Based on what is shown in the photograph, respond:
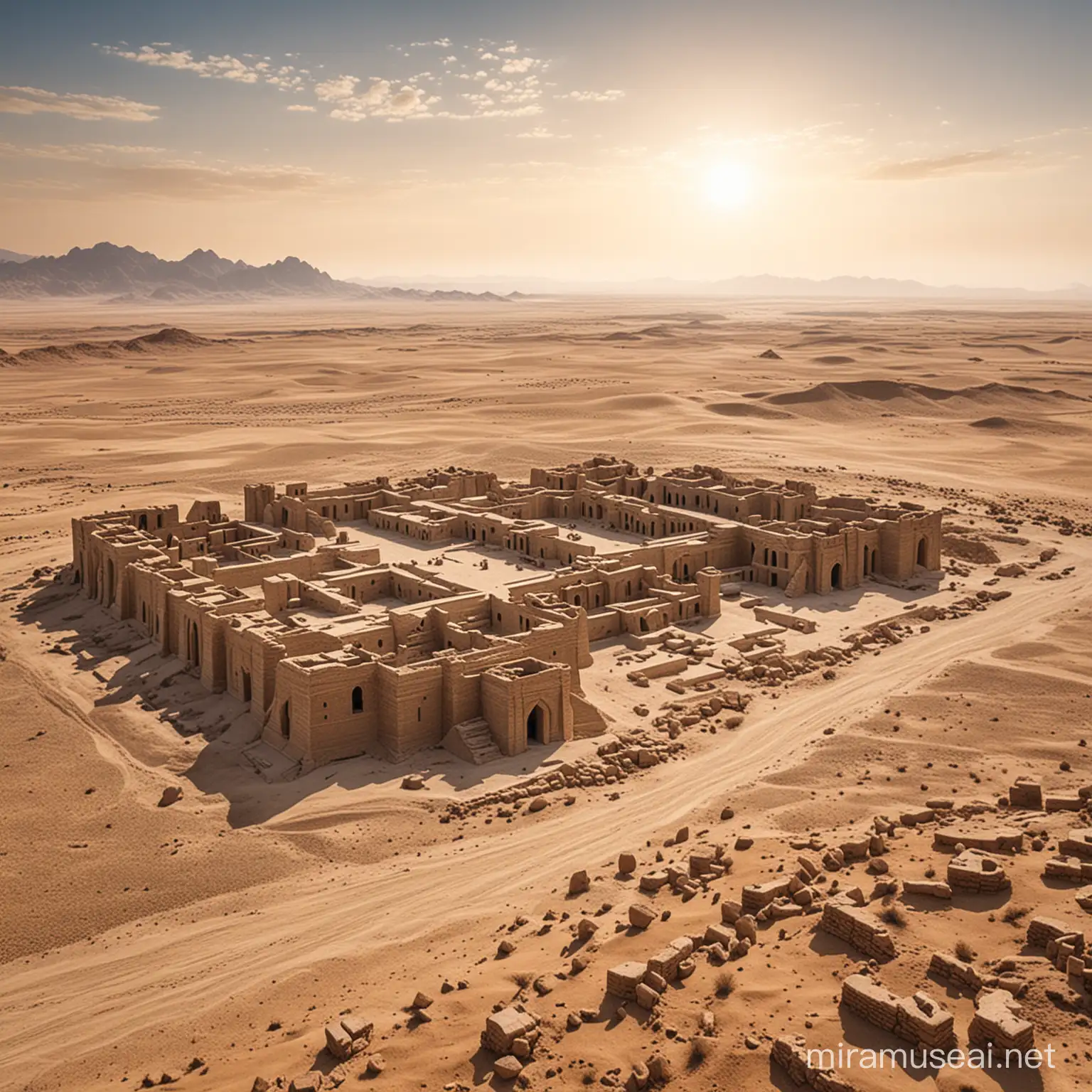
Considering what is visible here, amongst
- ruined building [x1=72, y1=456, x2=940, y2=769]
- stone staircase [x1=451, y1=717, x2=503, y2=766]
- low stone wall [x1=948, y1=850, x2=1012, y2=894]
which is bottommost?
stone staircase [x1=451, y1=717, x2=503, y2=766]

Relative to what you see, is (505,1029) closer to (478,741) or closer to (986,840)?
(986,840)

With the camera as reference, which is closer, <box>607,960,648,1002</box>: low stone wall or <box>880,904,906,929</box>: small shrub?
<box>607,960,648,1002</box>: low stone wall

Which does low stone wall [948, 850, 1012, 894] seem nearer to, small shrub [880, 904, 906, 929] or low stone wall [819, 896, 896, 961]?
small shrub [880, 904, 906, 929]

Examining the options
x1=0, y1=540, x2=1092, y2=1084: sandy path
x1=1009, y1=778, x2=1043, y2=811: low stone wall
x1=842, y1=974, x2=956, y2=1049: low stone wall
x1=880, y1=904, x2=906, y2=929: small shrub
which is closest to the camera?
x1=842, y1=974, x2=956, y2=1049: low stone wall

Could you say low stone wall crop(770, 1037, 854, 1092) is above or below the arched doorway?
above

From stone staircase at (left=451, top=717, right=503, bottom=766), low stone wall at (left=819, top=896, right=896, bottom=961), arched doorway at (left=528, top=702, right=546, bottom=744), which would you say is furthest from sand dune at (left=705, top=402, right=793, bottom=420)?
low stone wall at (left=819, top=896, right=896, bottom=961)

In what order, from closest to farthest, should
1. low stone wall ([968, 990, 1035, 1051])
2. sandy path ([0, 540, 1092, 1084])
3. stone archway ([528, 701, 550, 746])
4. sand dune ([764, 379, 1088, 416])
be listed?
1. low stone wall ([968, 990, 1035, 1051])
2. sandy path ([0, 540, 1092, 1084])
3. stone archway ([528, 701, 550, 746])
4. sand dune ([764, 379, 1088, 416])

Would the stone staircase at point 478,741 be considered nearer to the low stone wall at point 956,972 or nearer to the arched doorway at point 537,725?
the arched doorway at point 537,725

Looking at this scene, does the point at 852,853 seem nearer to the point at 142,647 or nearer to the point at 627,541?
the point at 142,647

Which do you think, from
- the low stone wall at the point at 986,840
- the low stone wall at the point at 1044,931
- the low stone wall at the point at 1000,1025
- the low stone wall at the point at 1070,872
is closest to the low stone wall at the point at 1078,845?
the low stone wall at the point at 986,840

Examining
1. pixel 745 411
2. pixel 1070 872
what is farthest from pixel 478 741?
pixel 745 411
